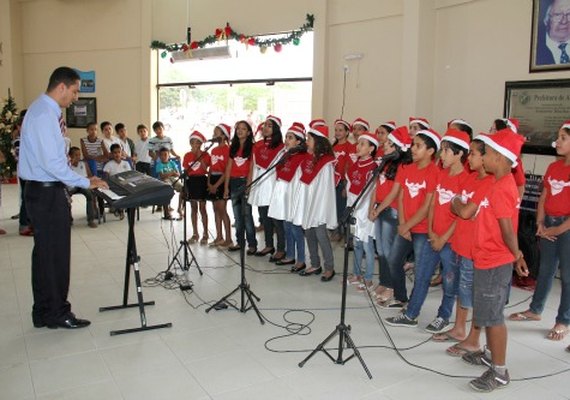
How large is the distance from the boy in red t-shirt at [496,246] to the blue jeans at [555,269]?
1.08m

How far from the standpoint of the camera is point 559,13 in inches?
220

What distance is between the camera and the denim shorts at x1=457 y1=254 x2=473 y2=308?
11.2 feet

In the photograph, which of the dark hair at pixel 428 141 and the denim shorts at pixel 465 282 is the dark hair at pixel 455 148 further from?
the denim shorts at pixel 465 282

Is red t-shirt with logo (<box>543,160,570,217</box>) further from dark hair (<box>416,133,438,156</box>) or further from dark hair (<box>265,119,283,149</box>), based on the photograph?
dark hair (<box>265,119,283,149</box>)

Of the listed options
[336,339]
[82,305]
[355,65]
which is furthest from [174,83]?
[336,339]

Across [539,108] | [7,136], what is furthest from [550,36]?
[7,136]

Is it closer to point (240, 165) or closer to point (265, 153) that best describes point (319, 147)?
point (265, 153)

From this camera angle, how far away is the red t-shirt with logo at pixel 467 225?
3.19 m

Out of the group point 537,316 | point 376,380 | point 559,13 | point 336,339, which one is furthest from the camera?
point 559,13

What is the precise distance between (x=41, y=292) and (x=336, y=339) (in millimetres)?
2144

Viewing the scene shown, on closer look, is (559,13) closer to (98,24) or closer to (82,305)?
(82,305)

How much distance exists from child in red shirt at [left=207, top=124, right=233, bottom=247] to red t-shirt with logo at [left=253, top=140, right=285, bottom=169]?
18.4 inches

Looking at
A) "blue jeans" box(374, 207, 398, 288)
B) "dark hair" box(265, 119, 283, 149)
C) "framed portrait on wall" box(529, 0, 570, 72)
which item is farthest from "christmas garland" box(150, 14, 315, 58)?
"blue jeans" box(374, 207, 398, 288)

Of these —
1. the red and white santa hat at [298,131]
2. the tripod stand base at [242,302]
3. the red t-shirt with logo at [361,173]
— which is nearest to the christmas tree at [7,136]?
the red and white santa hat at [298,131]
